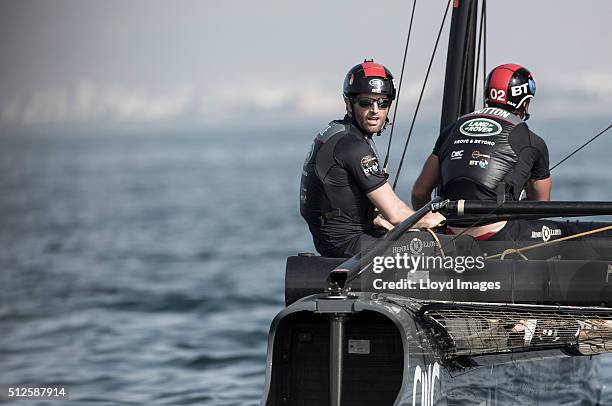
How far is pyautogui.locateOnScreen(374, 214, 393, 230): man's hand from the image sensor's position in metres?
8.56

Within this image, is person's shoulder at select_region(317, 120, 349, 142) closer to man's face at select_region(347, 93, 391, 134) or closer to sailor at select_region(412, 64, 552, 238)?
man's face at select_region(347, 93, 391, 134)

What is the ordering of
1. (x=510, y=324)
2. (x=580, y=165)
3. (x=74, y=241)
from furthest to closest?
(x=580, y=165)
(x=74, y=241)
(x=510, y=324)

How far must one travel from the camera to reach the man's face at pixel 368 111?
8.57 meters

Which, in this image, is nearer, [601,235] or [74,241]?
[601,235]

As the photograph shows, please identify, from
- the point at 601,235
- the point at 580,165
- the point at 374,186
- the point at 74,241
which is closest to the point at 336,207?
the point at 374,186

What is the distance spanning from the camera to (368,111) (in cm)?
859

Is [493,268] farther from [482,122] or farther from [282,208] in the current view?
[282,208]

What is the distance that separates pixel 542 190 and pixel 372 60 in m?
1.36

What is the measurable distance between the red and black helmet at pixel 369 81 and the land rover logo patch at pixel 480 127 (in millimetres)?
524

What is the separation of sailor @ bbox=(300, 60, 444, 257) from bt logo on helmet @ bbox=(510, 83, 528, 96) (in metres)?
0.77

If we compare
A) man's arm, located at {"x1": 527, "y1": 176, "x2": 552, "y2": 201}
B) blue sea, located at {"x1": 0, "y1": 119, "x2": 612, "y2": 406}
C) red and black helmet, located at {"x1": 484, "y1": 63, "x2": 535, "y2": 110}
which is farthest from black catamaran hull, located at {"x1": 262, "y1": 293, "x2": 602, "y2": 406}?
blue sea, located at {"x1": 0, "y1": 119, "x2": 612, "y2": 406}

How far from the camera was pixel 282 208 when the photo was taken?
160 feet

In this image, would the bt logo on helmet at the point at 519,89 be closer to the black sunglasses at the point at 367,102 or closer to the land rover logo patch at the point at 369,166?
the black sunglasses at the point at 367,102

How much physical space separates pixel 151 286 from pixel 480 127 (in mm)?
16722
